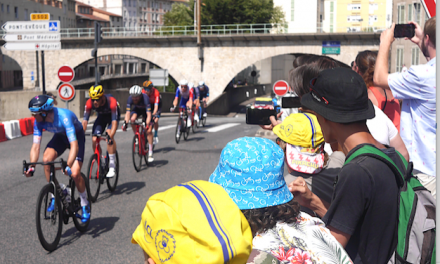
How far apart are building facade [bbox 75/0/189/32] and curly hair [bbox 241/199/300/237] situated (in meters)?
113

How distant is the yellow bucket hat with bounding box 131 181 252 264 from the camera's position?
163 centimetres

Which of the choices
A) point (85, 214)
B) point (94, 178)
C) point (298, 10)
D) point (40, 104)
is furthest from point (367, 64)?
point (298, 10)

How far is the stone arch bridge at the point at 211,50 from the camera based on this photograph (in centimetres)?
4634

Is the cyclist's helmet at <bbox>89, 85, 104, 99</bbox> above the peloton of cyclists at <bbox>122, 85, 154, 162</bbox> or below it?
above

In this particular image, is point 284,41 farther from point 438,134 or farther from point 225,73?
point 438,134

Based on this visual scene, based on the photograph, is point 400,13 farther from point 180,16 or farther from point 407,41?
point 180,16

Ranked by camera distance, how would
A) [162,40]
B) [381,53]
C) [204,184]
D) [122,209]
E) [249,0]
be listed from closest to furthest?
[204,184]
[381,53]
[122,209]
[162,40]
[249,0]

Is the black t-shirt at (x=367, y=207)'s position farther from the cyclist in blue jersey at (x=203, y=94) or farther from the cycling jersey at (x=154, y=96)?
the cyclist in blue jersey at (x=203, y=94)

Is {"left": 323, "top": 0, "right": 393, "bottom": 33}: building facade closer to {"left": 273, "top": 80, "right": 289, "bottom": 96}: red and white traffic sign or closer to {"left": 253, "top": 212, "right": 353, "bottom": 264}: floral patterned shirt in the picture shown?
{"left": 273, "top": 80, "right": 289, "bottom": 96}: red and white traffic sign

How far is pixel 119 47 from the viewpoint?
2041 inches

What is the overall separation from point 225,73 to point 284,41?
7120 mm

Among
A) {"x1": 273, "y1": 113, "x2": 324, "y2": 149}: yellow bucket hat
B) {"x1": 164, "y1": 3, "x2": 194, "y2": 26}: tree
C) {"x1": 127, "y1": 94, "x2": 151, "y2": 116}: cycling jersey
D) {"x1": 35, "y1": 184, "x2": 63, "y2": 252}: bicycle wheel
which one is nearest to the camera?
{"x1": 273, "y1": 113, "x2": 324, "y2": 149}: yellow bucket hat

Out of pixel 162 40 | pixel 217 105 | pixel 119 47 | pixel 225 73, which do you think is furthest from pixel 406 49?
pixel 119 47

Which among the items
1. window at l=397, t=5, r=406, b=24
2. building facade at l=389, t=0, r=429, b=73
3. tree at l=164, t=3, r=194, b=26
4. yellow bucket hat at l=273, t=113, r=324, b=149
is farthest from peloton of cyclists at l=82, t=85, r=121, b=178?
tree at l=164, t=3, r=194, b=26
